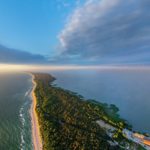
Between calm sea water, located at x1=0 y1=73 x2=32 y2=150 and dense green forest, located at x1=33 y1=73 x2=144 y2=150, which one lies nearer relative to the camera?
dense green forest, located at x1=33 y1=73 x2=144 y2=150

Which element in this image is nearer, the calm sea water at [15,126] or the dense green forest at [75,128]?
the dense green forest at [75,128]

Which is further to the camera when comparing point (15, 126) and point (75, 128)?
point (15, 126)

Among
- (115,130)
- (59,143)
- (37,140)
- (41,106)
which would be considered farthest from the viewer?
(41,106)

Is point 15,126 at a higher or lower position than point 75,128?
lower

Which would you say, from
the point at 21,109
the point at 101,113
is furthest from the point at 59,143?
the point at 21,109

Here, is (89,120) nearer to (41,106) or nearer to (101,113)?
(101,113)

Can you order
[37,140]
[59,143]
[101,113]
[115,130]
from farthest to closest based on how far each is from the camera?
[101,113], [115,130], [37,140], [59,143]

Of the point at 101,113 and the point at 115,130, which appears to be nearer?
the point at 115,130

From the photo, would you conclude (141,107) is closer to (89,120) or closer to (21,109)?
(89,120)

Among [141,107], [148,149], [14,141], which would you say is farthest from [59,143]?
[141,107]
